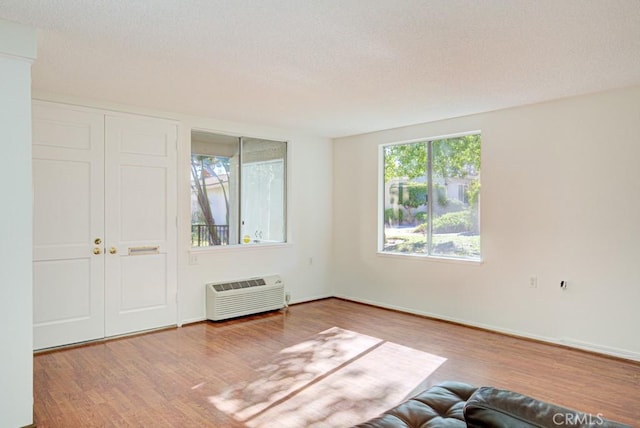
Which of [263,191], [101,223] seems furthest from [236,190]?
[101,223]

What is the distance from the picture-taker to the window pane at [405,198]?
5.52m

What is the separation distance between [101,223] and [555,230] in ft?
14.9

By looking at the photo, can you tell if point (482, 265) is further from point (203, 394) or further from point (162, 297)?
point (162, 297)

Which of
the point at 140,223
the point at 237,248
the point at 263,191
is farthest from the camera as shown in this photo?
the point at 263,191

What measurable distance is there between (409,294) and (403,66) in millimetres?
3204

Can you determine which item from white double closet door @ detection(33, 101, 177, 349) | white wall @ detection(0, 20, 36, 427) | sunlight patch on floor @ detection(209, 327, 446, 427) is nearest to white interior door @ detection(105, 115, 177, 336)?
white double closet door @ detection(33, 101, 177, 349)

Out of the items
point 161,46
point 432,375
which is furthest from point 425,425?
point 161,46

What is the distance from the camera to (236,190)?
18.1ft

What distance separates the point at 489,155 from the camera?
475cm

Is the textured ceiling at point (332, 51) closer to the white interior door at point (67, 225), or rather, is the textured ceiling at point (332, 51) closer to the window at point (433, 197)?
the white interior door at point (67, 225)

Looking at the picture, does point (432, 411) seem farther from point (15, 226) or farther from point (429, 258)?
point (429, 258)

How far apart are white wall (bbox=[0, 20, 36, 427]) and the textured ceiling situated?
0.67ft

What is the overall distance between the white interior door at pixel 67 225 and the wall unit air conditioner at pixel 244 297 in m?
1.20

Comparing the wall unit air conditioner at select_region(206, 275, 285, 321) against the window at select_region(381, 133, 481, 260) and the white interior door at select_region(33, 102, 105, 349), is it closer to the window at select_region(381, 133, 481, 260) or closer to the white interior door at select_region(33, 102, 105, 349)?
the white interior door at select_region(33, 102, 105, 349)
